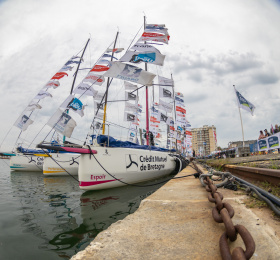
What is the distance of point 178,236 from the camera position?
1.38 metres

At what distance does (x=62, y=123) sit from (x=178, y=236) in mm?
7330

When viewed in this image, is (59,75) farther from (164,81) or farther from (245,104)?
(245,104)

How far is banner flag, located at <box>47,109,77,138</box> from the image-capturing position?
7.59m

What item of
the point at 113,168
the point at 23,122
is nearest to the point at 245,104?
the point at 113,168

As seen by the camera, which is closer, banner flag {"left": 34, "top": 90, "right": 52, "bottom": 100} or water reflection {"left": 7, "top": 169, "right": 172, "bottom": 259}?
water reflection {"left": 7, "top": 169, "right": 172, "bottom": 259}

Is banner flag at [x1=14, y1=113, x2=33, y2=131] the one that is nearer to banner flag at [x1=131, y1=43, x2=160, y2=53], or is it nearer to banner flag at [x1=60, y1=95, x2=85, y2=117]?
banner flag at [x1=60, y1=95, x2=85, y2=117]

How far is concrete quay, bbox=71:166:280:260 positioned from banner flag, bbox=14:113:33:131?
46.4 feet

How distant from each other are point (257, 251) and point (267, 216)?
69 centimetres

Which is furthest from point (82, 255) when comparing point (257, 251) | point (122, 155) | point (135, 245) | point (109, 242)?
point (122, 155)

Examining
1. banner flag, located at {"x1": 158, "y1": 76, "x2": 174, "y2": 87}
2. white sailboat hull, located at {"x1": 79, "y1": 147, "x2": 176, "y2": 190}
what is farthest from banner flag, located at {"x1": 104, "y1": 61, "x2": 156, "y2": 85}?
banner flag, located at {"x1": 158, "y1": 76, "x2": 174, "y2": 87}

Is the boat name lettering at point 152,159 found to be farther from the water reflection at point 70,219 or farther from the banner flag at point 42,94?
the banner flag at point 42,94

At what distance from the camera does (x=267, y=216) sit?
1.58 metres

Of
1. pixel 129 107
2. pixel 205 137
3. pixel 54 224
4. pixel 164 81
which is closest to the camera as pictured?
Result: pixel 54 224

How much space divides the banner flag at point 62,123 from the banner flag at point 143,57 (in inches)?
132
